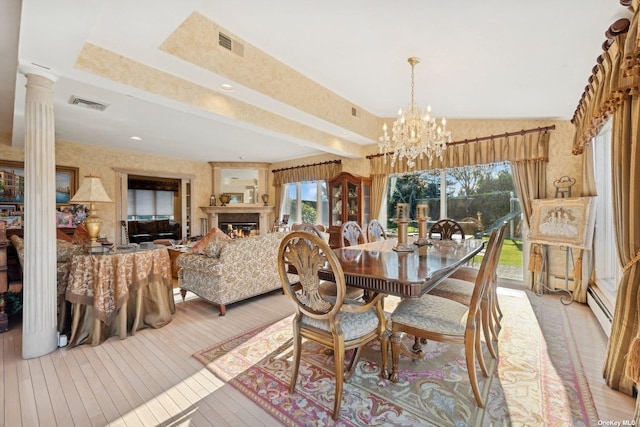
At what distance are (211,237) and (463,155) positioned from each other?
3946 millimetres

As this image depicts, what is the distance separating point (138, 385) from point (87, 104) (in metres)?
3.30

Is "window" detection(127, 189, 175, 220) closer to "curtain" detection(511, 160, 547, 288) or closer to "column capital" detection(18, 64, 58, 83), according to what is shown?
"column capital" detection(18, 64, 58, 83)

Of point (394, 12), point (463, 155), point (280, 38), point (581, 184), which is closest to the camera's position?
point (394, 12)

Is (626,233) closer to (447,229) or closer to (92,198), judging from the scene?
(447,229)

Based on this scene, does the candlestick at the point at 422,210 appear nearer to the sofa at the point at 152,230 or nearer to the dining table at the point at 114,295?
the dining table at the point at 114,295

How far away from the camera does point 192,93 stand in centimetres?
288

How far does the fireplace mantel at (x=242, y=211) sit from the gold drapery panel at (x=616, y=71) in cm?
629

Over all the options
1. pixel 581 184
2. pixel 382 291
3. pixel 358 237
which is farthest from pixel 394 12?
pixel 581 184

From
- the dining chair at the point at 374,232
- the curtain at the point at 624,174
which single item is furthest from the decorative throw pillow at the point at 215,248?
the curtain at the point at 624,174

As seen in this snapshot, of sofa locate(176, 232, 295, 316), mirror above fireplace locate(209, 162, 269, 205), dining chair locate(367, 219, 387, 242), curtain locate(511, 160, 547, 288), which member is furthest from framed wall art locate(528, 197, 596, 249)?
mirror above fireplace locate(209, 162, 269, 205)

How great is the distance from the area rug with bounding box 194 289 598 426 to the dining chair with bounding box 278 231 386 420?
172mm

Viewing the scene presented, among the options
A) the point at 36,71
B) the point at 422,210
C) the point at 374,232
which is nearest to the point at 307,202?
the point at 374,232

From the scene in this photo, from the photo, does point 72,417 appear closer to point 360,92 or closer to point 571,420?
point 571,420

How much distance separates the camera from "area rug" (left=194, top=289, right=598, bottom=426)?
5.32 ft
